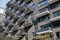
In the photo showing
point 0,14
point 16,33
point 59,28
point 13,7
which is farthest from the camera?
point 0,14

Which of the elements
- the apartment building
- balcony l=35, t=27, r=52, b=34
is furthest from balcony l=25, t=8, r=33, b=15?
balcony l=35, t=27, r=52, b=34

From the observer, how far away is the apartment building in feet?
104

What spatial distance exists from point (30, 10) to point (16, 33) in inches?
373

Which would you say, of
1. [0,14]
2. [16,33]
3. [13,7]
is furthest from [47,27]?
[0,14]

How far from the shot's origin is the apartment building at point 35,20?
3173cm

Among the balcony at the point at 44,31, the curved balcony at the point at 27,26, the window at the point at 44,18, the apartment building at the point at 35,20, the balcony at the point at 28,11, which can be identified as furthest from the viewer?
the balcony at the point at 28,11

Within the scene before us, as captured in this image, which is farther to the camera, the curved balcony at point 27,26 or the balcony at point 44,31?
the curved balcony at point 27,26

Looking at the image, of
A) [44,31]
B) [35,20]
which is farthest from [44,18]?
[44,31]

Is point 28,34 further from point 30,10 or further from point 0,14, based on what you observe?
point 0,14

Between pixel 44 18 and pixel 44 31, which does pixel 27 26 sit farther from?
pixel 44 31

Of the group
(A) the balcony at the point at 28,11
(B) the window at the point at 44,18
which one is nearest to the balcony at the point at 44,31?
(B) the window at the point at 44,18

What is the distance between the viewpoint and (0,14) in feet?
224

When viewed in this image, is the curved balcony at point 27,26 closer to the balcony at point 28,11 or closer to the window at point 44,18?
the balcony at point 28,11

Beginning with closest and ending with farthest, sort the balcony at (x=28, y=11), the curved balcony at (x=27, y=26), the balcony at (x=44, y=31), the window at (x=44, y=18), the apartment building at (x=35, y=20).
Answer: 1. the apartment building at (x=35, y=20)
2. the balcony at (x=44, y=31)
3. the window at (x=44, y=18)
4. the curved balcony at (x=27, y=26)
5. the balcony at (x=28, y=11)
